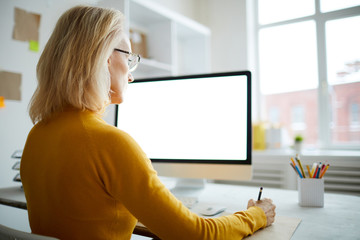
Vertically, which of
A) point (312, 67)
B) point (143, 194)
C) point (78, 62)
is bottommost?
point (143, 194)

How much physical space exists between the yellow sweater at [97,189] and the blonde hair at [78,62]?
4cm

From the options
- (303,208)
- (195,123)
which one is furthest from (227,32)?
(303,208)

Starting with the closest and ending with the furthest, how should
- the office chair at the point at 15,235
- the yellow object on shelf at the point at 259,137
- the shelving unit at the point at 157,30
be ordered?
the office chair at the point at 15,235
the shelving unit at the point at 157,30
the yellow object on shelf at the point at 259,137

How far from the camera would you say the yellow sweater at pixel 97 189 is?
585mm

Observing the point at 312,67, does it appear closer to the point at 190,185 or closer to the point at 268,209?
the point at 190,185

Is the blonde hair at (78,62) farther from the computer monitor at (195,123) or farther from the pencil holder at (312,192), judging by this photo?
A: the pencil holder at (312,192)

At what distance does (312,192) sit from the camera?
1.03 metres

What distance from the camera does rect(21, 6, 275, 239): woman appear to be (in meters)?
0.59

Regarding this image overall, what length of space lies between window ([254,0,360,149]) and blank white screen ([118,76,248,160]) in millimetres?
1936

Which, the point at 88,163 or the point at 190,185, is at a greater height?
the point at 88,163

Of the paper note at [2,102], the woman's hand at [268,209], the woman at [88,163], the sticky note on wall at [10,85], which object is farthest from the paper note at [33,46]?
the woman's hand at [268,209]

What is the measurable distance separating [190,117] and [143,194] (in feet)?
2.19

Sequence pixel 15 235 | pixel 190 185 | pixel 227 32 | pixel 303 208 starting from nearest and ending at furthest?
pixel 15 235 < pixel 303 208 < pixel 190 185 < pixel 227 32

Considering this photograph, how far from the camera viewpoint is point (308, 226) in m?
0.82
